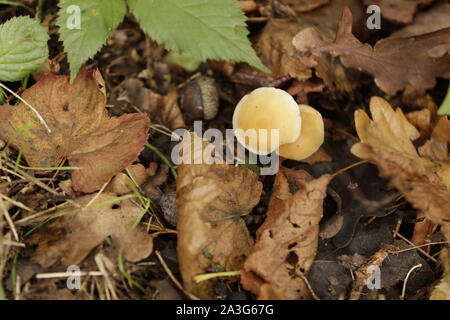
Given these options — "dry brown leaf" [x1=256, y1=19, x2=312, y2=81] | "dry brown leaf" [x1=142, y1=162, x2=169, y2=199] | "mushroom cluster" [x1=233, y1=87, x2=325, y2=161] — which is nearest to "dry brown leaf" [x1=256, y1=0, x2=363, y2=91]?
"dry brown leaf" [x1=256, y1=19, x2=312, y2=81]

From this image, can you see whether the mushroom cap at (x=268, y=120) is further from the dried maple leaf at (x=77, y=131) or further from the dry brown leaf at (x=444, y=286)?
the dry brown leaf at (x=444, y=286)

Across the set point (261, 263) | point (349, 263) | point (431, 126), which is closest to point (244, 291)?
point (261, 263)

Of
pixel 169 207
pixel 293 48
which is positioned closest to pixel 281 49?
pixel 293 48

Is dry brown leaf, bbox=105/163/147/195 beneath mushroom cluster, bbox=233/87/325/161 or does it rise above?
beneath

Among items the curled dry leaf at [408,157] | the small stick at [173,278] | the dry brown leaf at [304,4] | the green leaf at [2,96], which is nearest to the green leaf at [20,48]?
the green leaf at [2,96]

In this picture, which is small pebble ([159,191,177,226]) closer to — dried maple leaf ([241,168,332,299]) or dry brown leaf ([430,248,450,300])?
dried maple leaf ([241,168,332,299])
